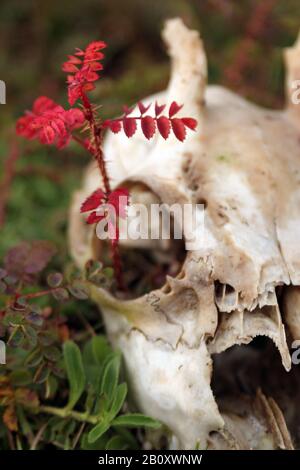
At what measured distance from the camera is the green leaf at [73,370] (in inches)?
54.1

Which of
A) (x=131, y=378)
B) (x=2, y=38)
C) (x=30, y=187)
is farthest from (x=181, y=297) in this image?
(x=2, y=38)

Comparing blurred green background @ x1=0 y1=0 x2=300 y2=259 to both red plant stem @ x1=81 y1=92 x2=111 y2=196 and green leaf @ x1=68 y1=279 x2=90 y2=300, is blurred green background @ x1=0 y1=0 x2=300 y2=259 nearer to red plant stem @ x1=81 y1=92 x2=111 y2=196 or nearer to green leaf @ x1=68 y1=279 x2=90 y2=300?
green leaf @ x1=68 y1=279 x2=90 y2=300

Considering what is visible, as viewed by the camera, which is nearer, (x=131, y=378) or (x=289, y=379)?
(x=131, y=378)

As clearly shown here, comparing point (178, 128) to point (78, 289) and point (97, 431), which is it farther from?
point (97, 431)

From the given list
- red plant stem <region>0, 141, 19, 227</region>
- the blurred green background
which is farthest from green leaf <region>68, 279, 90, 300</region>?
red plant stem <region>0, 141, 19, 227</region>

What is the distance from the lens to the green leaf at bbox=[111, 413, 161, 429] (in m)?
1.26

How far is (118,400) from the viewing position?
1293 mm

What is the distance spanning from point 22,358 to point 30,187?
0.98 m

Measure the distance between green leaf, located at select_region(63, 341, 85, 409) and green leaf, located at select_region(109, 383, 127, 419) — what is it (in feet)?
0.36

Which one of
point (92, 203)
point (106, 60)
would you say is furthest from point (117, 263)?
point (106, 60)

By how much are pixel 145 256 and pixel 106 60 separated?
1.47m

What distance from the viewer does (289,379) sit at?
1482 millimetres

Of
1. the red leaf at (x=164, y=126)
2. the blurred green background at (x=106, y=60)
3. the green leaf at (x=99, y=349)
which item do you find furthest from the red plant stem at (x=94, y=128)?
the blurred green background at (x=106, y=60)

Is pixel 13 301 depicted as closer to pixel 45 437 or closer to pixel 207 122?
pixel 45 437
